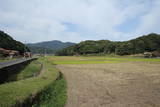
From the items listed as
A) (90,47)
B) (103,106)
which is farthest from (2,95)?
(90,47)

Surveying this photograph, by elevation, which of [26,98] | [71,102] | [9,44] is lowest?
[71,102]

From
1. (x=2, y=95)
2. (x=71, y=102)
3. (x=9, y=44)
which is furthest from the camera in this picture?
(x=9, y=44)

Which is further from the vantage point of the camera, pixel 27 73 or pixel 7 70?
pixel 27 73

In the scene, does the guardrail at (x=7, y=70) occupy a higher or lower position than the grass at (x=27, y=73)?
higher

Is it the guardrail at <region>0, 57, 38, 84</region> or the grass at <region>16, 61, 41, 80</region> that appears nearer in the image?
the guardrail at <region>0, 57, 38, 84</region>

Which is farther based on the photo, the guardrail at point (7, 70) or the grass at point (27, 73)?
the grass at point (27, 73)

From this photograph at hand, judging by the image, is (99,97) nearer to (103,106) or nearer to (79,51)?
(103,106)

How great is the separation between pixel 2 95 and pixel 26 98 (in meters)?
0.91

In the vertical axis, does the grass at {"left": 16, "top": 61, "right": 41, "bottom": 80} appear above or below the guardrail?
below

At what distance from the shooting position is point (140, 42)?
94062 mm

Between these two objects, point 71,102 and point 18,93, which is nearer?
point 18,93

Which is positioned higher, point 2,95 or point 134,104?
point 2,95

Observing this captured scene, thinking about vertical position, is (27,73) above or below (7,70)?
below

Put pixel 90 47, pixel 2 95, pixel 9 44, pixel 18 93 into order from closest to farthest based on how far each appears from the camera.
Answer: pixel 2 95 → pixel 18 93 → pixel 9 44 → pixel 90 47
